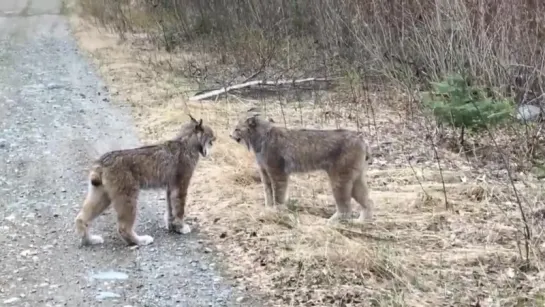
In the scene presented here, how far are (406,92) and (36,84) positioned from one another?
760 cm

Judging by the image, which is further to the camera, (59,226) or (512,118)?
(512,118)

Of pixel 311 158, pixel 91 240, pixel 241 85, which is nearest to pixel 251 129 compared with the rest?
pixel 311 158

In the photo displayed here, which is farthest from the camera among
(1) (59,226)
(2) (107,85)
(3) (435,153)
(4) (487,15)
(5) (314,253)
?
(2) (107,85)

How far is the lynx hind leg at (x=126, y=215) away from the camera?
6.32 metres

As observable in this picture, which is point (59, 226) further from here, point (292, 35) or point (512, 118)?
point (292, 35)

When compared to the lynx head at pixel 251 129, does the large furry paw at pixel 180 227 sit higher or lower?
lower

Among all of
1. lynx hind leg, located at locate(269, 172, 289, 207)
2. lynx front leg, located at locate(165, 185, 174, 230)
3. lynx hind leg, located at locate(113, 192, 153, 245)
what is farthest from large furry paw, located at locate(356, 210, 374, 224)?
lynx hind leg, located at locate(113, 192, 153, 245)

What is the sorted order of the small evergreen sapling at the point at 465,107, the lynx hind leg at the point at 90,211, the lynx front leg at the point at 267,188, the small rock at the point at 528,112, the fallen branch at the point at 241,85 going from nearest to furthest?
1. the lynx hind leg at the point at 90,211
2. the lynx front leg at the point at 267,188
3. the small evergreen sapling at the point at 465,107
4. the small rock at the point at 528,112
5. the fallen branch at the point at 241,85

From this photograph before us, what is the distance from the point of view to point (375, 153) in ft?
30.1

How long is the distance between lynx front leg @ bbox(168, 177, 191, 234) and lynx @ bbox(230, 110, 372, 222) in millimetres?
842

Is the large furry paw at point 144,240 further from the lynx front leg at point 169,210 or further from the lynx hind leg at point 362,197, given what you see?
the lynx hind leg at point 362,197

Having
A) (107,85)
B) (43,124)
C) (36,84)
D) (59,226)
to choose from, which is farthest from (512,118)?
(36,84)

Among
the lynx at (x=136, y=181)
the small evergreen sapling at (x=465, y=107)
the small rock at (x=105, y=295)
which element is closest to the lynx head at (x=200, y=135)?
the lynx at (x=136, y=181)

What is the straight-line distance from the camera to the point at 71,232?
22.4 ft
